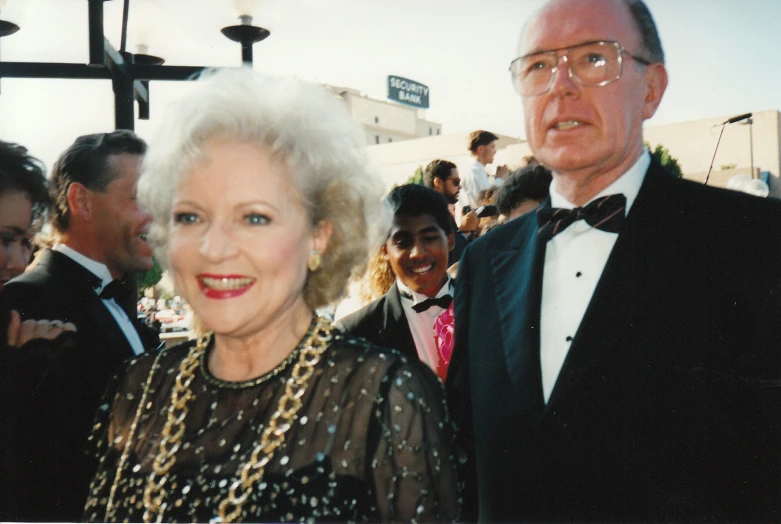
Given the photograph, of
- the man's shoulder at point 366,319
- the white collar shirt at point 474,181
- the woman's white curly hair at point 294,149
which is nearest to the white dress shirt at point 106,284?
the woman's white curly hair at point 294,149

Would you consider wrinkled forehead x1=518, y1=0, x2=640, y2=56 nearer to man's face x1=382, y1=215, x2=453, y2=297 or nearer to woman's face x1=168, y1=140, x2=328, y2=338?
woman's face x1=168, y1=140, x2=328, y2=338

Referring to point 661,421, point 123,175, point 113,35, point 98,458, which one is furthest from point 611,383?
point 113,35

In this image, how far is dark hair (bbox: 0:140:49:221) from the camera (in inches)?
74.3

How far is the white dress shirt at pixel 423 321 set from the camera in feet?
8.69

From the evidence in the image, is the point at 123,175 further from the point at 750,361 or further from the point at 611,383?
the point at 750,361

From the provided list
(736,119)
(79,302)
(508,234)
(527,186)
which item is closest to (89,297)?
(79,302)

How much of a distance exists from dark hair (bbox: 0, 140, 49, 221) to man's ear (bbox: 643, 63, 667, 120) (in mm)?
1806

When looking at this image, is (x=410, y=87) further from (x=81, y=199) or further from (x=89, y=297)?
(x=89, y=297)

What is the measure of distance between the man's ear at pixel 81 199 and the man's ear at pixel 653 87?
1901mm

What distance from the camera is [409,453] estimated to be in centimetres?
141

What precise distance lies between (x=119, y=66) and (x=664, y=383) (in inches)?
112

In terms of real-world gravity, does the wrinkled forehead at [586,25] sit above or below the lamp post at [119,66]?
below

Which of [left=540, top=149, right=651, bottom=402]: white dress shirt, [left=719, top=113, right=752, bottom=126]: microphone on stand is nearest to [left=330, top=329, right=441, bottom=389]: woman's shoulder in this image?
[left=540, top=149, right=651, bottom=402]: white dress shirt

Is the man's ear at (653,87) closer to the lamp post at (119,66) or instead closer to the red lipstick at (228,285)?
the red lipstick at (228,285)
